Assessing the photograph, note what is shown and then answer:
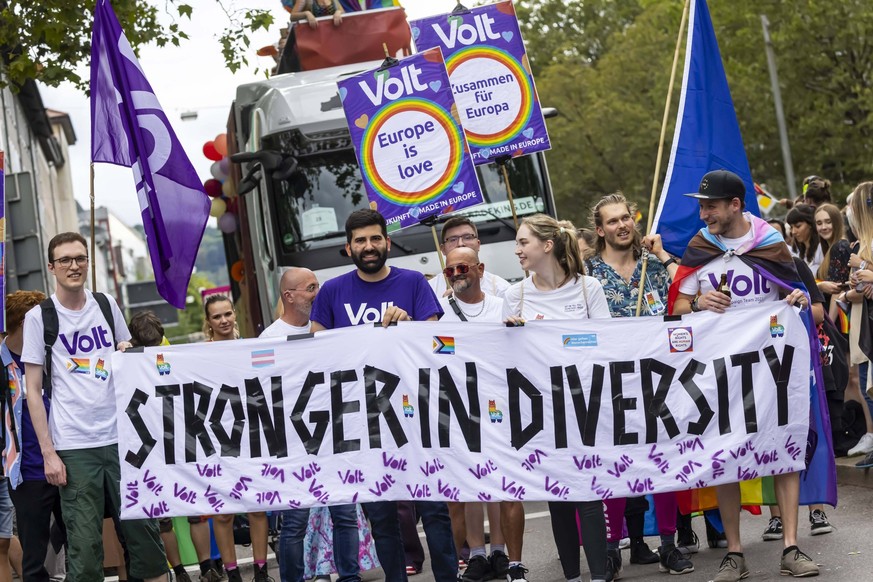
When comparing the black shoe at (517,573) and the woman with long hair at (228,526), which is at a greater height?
the woman with long hair at (228,526)

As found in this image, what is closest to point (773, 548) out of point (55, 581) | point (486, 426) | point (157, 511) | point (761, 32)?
point (486, 426)

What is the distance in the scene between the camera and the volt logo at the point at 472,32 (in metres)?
10.7

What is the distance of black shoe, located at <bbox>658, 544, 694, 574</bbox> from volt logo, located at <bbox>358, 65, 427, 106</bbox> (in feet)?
12.0

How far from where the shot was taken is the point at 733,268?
23.1 ft

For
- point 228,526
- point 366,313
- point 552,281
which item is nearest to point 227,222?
point 228,526

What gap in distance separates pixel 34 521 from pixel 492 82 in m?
5.11

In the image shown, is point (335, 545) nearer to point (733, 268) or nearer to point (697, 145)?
point (733, 268)

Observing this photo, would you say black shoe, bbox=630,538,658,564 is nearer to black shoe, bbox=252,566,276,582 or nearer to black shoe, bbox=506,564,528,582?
black shoe, bbox=506,564,528,582

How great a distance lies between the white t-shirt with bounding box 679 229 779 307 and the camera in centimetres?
702

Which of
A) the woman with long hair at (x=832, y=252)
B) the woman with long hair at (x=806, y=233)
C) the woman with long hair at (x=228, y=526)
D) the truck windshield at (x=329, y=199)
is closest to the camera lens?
the woman with long hair at (x=228, y=526)

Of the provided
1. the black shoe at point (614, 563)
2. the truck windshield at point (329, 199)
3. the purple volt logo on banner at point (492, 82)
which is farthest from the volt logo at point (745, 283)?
the truck windshield at point (329, 199)

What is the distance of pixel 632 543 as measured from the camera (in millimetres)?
7883

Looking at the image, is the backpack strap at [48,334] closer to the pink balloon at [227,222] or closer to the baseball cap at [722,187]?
the baseball cap at [722,187]

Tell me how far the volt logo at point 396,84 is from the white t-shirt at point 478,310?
184cm
